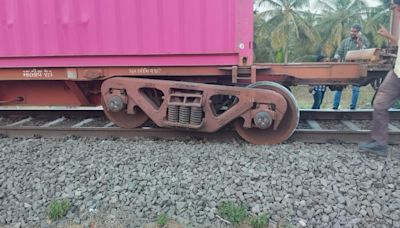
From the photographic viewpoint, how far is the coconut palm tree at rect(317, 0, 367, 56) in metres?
36.8

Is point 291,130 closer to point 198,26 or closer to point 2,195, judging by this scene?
point 198,26

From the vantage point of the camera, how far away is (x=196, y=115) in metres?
5.38

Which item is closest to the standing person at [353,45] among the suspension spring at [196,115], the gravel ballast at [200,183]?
the gravel ballast at [200,183]

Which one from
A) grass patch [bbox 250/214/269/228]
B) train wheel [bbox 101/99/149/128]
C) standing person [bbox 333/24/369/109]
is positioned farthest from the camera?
standing person [bbox 333/24/369/109]

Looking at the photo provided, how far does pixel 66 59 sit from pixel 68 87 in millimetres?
646

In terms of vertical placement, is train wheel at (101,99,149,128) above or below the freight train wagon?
below

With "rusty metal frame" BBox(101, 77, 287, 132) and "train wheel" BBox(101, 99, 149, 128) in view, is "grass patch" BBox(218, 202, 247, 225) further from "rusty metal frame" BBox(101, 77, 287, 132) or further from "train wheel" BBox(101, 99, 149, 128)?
"train wheel" BBox(101, 99, 149, 128)

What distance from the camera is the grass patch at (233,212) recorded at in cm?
354

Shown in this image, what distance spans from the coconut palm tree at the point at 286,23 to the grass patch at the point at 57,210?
1263 inches

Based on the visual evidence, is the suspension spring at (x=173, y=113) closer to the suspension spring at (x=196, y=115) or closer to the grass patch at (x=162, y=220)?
the suspension spring at (x=196, y=115)

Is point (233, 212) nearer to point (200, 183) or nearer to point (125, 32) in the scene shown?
point (200, 183)

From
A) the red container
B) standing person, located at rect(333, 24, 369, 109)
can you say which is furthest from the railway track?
standing person, located at rect(333, 24, 369, 109)

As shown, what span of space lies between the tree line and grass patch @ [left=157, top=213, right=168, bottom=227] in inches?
1256

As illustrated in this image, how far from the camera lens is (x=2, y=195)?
13.4 feet
